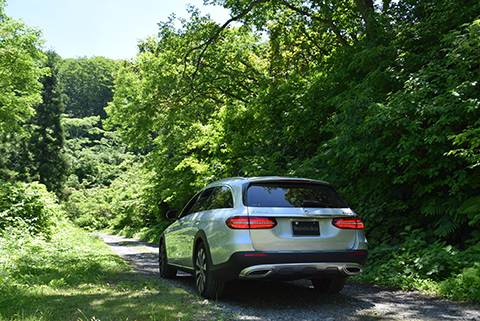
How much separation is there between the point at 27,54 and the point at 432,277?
805 inches

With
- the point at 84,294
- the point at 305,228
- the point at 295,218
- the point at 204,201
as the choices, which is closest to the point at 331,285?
the point at 305,228

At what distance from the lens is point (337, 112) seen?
11.1m

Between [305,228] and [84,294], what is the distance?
331cm

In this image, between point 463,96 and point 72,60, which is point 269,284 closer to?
point 463,96

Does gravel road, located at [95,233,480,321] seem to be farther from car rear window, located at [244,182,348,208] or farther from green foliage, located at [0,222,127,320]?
green foliage, located at [0,222,127,320]

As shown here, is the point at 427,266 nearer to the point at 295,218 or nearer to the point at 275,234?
the point at 295,218

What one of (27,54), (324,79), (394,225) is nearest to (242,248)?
(394,225)

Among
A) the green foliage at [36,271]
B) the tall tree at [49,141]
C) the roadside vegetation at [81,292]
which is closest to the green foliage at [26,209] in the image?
the green foliage at [36,271]

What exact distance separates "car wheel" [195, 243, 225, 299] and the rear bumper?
0.37 m

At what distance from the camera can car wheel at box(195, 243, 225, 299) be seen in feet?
16.3

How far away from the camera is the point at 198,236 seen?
5.60 meters

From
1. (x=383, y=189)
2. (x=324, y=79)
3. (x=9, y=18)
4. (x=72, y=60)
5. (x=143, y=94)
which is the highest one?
A: (x=72, y=60)

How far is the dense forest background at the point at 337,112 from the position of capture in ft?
21.1

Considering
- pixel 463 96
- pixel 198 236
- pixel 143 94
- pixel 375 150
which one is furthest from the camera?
pixel 143 94
